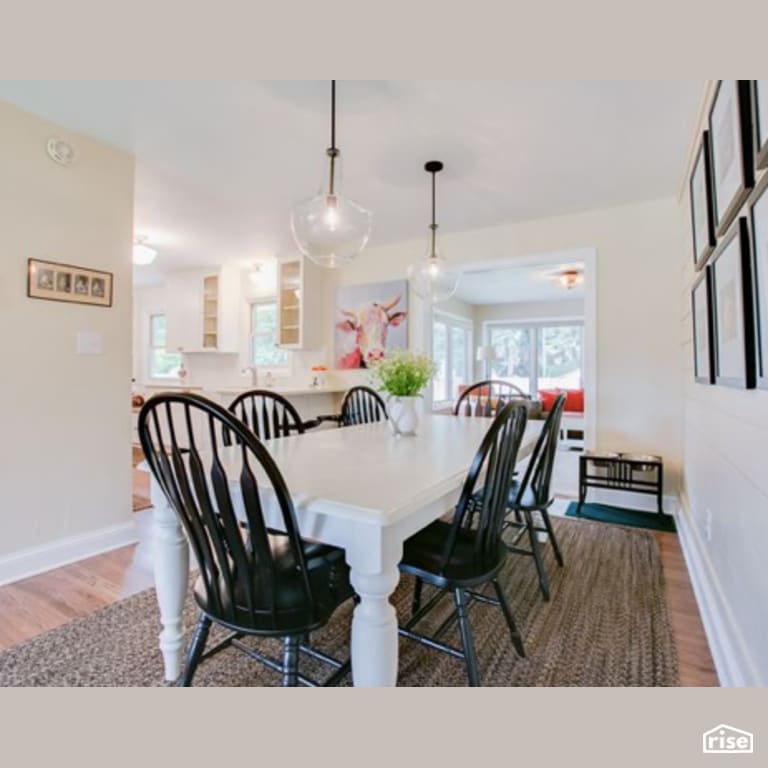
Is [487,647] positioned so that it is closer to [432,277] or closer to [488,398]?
[488,398]

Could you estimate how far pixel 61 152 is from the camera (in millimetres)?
2375

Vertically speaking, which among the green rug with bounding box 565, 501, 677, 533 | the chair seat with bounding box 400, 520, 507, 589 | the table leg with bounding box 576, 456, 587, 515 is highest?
the chair seat with bounding box 400, 520, 507, 589

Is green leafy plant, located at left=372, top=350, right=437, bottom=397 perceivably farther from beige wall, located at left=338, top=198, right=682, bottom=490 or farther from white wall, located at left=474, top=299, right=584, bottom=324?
white wall, located at left=474, top=299, right=584, bottom=324

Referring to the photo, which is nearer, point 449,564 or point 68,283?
point 449,564

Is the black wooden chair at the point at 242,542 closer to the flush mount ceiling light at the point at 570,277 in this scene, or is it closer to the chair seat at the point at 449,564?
the chair seat at the point at 449,564

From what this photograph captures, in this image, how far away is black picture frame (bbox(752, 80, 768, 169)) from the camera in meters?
1.07

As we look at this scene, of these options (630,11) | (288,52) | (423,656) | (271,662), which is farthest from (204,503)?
(630,11)

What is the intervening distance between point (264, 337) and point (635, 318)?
13.5ft

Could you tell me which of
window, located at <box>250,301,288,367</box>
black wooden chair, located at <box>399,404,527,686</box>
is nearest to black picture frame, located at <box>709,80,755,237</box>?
black wooden chair, located at <box>399,404,527,686</box>

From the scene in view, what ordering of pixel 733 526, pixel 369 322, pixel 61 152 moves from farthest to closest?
pixel 369 322, pixel 61 152, pixel 733 526

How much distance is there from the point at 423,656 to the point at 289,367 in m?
4.12

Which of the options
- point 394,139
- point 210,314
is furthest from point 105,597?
point 210,314

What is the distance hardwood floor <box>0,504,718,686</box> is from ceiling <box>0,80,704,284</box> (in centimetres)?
237

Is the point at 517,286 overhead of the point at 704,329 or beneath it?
overhead
